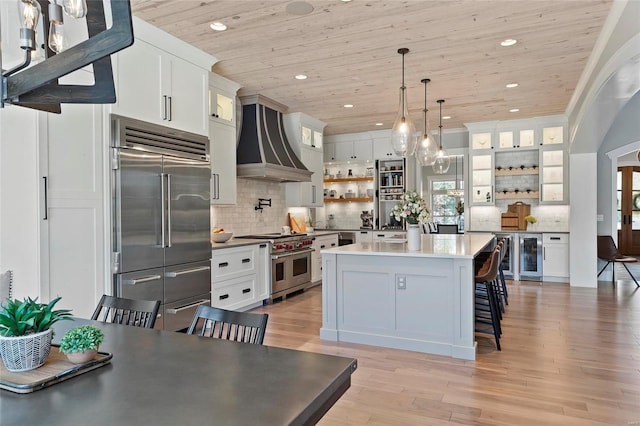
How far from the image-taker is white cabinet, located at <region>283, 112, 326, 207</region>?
703 cm

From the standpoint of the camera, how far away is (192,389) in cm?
120

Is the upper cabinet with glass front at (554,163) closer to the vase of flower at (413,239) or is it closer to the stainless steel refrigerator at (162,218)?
the vase of flower at (413,239)

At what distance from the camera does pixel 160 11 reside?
3420 mm

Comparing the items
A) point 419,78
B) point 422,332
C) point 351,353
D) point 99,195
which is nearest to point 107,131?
point 99,195

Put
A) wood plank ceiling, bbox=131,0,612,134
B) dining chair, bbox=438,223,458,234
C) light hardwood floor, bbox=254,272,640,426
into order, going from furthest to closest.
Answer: dining chair, bbox=438,223,458,234, wood plank ceiling, bbox=131,0,612,134, light hardwood floor, bbox=254,272,640,426

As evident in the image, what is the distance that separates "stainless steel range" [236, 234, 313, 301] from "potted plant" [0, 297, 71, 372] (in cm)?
441

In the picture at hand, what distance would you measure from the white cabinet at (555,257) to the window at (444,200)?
1.99 meters

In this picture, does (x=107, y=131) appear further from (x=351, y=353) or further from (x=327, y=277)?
(x=351, y=353)

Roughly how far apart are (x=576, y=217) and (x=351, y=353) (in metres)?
5.12

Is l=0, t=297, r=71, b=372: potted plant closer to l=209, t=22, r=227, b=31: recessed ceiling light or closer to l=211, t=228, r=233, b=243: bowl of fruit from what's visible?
l=209, t=22, r=227, b=31: recessed ceiling light

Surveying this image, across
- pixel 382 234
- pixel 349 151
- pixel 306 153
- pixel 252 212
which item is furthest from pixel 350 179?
pixel 252 212

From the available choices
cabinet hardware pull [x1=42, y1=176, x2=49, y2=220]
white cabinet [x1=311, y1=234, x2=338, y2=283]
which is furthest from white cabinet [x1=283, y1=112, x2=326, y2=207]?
cabinet hardware pull [x1=42, y1=176, x2=49, y2=220]

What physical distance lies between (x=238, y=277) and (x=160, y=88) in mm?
2331

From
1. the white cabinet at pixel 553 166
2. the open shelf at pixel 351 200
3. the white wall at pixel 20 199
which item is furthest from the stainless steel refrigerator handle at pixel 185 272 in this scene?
the white cabinet at pixel 553 166
